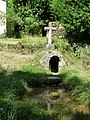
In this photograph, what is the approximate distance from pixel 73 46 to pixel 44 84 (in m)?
4.64

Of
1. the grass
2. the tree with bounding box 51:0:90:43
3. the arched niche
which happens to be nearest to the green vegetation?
the tree with bounding box 51:0:90:43

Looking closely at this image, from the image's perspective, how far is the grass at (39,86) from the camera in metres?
10.3

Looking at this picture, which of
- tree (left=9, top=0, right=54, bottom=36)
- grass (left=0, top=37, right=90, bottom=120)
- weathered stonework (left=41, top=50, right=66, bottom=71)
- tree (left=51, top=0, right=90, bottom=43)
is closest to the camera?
grass (left=0, top=37, right=90, bottom=120)

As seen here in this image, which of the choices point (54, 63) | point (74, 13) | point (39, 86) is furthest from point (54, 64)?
point (39, 86)

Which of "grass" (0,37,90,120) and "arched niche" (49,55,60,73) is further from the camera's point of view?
"arched niche" (49,55,60,73)

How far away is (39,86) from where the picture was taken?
51.1 feet

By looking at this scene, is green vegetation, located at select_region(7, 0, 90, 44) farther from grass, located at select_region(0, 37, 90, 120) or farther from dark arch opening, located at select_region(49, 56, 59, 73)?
dark arch opening, located at select_region(49, 56, 59, 73)

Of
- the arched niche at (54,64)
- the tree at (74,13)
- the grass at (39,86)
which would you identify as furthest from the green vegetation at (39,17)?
the arched niche at (54,64)

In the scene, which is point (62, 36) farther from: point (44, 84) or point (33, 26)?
point (44, 84)

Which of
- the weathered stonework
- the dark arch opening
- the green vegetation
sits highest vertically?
the green vegetation

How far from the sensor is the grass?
10281 mm

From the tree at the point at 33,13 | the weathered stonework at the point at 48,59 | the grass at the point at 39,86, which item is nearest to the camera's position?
the grass at the point at 39,86

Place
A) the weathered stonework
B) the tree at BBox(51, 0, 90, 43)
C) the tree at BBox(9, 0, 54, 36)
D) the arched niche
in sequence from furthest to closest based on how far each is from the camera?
the tree at BBox(9, 0, 54, 36) → the arched niche → the tree at BBox(51, 0, 90, 43) → the weathered stonework

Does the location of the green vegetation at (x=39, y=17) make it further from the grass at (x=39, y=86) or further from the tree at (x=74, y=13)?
the grass at (x=39, y=86)
